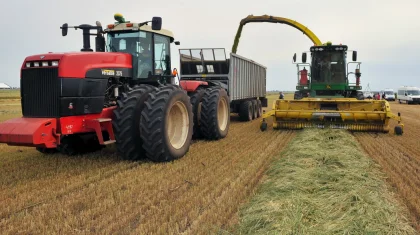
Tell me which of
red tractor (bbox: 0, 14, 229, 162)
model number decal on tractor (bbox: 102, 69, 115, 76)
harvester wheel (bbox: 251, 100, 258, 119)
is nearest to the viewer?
red tractor (bbox: 0, 14, 229, 162)

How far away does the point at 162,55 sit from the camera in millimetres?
7270

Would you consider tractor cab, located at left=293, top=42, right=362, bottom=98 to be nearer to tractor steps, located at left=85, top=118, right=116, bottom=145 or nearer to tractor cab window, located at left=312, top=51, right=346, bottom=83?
tractor cab window, located at left=312, top=51, right=346, bottom=83

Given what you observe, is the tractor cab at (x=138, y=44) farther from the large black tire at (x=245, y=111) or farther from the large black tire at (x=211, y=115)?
the large black tire at (x=245, y=111)

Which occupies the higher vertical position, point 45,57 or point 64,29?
point 64,29

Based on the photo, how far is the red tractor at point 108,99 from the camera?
521 centimetres

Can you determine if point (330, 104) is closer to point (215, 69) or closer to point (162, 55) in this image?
point (215, 69)

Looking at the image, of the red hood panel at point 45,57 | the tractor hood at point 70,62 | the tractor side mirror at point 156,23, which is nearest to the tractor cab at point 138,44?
the tractor side mirror at point 156,23

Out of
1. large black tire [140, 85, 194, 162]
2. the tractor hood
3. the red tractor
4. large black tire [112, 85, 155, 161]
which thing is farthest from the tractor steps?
the tractor hood

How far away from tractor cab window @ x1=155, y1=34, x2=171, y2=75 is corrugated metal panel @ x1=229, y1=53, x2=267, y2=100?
414 centimetres

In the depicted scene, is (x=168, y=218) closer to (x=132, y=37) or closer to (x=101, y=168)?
(x=101, y=168)

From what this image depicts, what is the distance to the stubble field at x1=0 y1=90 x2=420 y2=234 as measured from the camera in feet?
11.6

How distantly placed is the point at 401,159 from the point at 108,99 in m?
5.70

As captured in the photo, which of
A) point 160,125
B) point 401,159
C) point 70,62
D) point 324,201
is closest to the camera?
point 324,201

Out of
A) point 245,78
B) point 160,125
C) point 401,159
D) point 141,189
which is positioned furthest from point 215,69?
point 141,189
